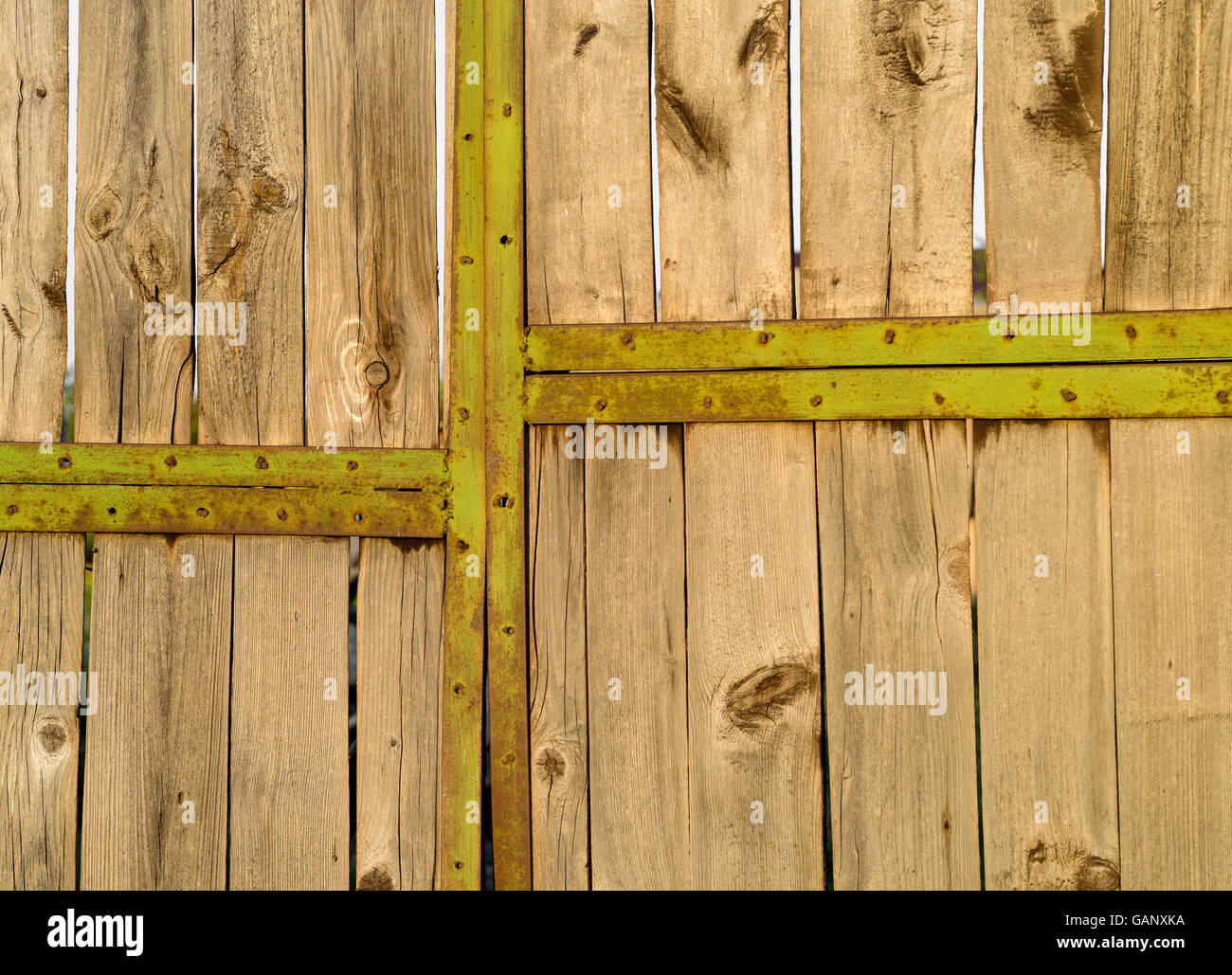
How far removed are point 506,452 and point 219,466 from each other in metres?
0.61

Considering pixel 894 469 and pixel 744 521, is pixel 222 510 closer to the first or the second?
pixel 744 521

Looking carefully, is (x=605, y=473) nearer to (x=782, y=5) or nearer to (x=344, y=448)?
(x=344, y=448)

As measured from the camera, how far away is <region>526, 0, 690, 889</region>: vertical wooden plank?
5.74 feet

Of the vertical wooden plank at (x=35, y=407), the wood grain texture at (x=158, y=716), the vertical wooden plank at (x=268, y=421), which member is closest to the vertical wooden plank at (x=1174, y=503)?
the vertical wooden plank at (x=268, y=421)

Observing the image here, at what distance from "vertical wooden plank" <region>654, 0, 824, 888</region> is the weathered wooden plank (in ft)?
1.24

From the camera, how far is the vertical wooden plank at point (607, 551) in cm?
175

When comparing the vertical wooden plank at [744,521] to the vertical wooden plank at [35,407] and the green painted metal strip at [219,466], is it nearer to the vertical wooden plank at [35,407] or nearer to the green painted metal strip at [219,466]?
the green painted metal strip at [219,466]

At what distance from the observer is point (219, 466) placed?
175 cm

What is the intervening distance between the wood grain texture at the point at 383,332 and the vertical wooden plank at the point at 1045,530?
117 centimetres

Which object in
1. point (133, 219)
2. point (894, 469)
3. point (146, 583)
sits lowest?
point (146, 583)

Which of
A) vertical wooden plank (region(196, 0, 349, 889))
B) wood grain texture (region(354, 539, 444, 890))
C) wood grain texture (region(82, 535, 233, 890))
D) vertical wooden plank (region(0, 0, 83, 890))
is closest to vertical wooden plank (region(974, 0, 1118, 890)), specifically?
wood grain texture (region(354, 539, 444, 890))

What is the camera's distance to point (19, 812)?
1.79 m

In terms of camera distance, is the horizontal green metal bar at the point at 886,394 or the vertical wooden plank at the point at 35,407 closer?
the horizontal green metal bar at the point at 886,394

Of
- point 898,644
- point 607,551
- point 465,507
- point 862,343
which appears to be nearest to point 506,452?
point 465,507
